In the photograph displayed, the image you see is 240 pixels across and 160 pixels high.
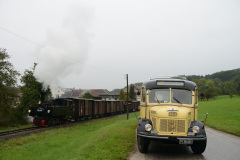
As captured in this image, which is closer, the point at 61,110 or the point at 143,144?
the point at 143,144

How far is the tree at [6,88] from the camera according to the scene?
2722 cm

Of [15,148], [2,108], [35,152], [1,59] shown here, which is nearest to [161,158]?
[35,152]

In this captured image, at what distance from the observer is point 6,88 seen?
28016mm

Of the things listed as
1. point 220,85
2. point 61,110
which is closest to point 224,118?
point 61,110

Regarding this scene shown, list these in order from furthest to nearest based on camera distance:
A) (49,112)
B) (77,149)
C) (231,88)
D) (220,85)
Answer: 1. (220,85)
2. (231,88)
3. (49,112)
4. (77,149)

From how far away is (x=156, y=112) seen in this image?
27.7 feet

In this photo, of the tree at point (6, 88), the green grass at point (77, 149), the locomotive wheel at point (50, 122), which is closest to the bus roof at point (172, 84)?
the green grass at point (77, 149)

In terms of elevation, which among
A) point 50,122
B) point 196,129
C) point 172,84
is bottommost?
point 50,122

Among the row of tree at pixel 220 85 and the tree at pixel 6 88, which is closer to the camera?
the tree at pixel 6 88

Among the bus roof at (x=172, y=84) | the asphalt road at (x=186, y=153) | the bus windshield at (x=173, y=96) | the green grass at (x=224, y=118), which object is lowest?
the green grass at (x=224, y=118)

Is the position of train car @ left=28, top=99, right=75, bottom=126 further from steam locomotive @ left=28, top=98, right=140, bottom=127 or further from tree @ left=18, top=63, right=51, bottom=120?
tree @ left=18, top=63, right=51, bottom=120

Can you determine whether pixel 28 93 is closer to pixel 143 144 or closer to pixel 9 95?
pixel 9 95

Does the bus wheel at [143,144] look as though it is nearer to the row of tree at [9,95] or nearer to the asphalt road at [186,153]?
the asphalt road at [186,153]

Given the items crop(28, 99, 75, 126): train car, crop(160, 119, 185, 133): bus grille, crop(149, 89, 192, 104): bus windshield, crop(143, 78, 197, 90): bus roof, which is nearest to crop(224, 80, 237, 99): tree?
crop(28, 99, 75, 126): train car
